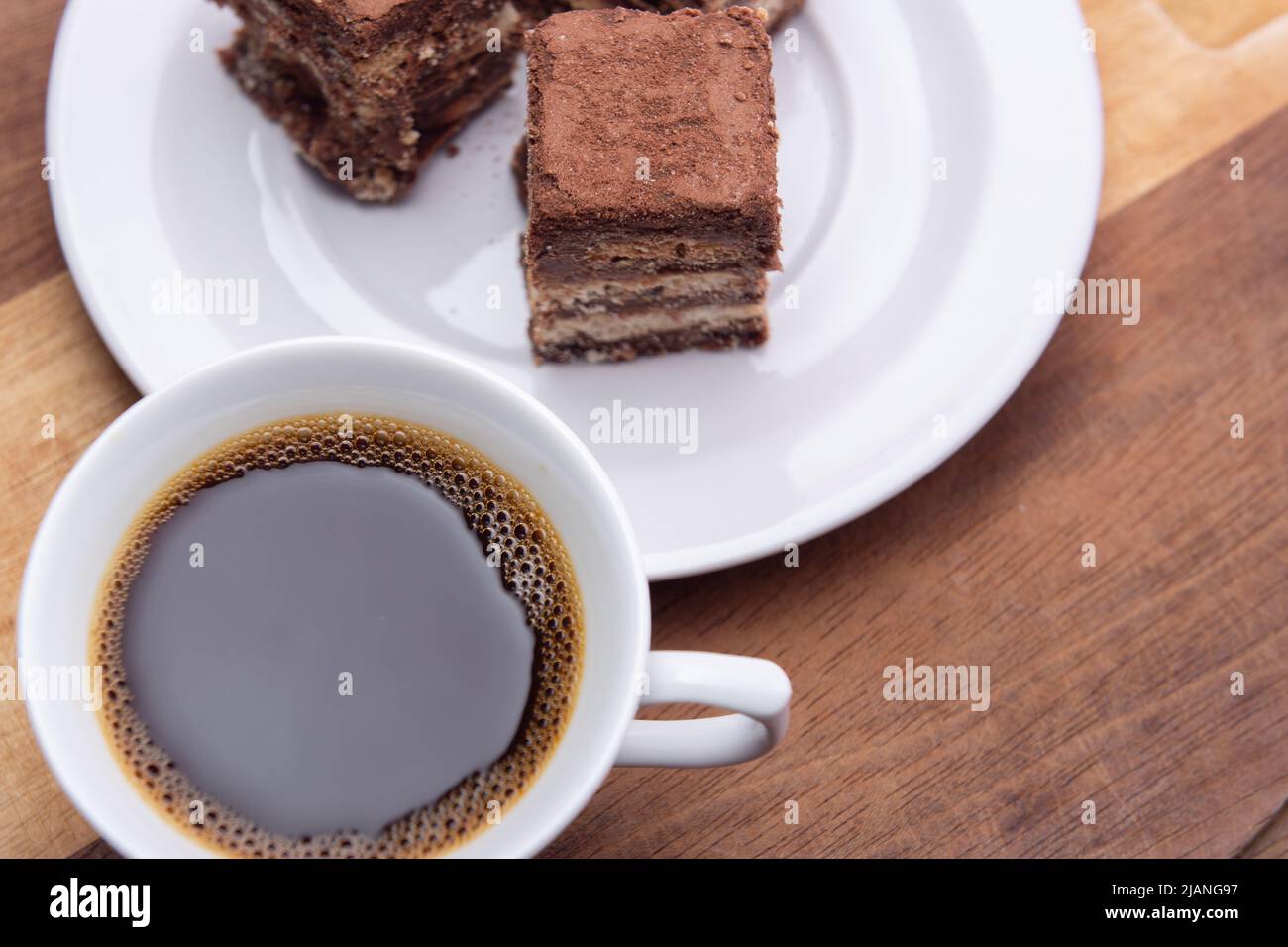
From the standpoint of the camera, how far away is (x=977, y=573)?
5.43ft

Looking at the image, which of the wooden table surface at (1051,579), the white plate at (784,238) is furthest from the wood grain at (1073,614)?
the white plate at (784,238)

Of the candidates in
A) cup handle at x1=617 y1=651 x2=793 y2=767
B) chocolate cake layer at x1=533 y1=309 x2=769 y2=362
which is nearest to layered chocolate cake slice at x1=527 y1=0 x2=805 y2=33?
chocolate cake layer at x1=533 y1=309 x2=769 y2=362

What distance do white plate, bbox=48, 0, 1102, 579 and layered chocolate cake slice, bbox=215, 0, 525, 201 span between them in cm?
4

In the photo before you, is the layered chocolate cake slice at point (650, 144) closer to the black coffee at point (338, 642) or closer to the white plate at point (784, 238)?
the white plate at point (784, 238)

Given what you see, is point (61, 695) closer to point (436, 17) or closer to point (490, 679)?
point (490, 679)

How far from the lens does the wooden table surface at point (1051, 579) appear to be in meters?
1.57

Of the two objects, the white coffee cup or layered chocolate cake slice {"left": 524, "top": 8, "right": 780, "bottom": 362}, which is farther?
layered chocolate cake slice {"left": 524, "top": 8, "right": 780, "bottom": 362}

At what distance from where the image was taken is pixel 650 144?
154 centimetres

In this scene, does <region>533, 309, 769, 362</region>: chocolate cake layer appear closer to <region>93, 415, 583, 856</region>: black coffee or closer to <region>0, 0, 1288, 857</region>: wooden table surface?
<region>0, 0, 1288, 857</region>: wooden table surface

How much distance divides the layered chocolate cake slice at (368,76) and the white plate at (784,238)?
0.12 feet

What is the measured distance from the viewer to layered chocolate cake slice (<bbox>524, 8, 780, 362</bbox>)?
5.03 ft

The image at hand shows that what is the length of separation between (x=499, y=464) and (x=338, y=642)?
0.80 feet

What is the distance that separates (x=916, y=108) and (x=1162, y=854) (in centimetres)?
107

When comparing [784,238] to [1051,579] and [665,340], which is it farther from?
[1051,579]
